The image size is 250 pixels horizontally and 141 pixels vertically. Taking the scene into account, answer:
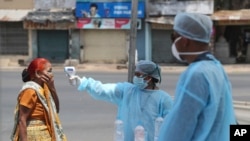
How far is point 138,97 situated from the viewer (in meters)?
4.80

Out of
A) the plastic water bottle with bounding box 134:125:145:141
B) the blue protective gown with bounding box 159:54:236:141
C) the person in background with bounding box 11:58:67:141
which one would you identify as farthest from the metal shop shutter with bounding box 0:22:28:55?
the blue protective gown with bounding box 159:54:236:141

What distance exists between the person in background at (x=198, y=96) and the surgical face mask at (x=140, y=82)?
1.79 meters

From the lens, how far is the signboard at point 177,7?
30719 millimetres

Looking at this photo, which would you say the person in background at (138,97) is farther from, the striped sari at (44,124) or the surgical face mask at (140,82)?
the striped sari at (44,124)

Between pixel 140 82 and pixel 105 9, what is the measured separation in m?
26.7

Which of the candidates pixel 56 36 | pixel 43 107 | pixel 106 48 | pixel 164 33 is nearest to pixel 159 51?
pixel 164 33

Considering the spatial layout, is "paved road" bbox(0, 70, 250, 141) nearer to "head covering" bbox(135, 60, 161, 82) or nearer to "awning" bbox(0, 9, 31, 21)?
"head covering" bbox(135, 60, 161, 82)

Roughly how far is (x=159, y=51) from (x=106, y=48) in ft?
10.1

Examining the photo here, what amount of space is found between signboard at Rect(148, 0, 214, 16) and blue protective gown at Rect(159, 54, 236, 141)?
28105 mm

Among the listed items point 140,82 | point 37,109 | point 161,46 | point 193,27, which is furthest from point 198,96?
point 161,46

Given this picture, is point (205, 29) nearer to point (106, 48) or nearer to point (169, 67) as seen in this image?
point (169, 67)

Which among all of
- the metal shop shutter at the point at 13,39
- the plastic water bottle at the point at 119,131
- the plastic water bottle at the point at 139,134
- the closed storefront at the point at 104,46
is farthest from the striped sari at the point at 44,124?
the metal shop shutter at the point at 13,39

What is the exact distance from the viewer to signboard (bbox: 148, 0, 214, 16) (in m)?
30.7

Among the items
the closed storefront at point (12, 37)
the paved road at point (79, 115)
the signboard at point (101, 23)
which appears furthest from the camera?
the closed storefront at point (12, 37)
